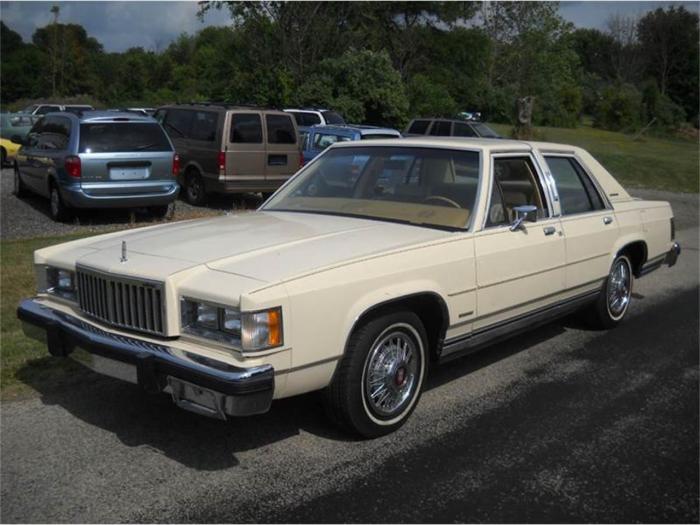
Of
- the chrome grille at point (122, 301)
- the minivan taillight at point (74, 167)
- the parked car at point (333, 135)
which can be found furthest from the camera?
the parked car at point (333, 135)

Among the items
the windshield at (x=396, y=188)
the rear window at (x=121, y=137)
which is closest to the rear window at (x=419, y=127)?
the rear window at (x=121, y=137)

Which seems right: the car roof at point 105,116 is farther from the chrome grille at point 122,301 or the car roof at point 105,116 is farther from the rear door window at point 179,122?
the chrome grille at point 122,301

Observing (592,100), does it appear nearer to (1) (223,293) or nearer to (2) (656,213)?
(2) (656,213)

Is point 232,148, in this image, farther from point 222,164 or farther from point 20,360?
point 20,360

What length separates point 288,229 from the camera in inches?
186

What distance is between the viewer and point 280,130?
49.8 ft

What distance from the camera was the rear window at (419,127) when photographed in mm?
23719

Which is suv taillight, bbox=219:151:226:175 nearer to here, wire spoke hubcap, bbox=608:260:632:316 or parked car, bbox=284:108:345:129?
parked car, bbox=284:108:345:129

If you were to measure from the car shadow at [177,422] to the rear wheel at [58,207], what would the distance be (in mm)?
7100

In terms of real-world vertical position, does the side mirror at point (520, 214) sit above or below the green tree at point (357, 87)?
below

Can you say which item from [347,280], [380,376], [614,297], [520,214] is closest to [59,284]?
[347,280]

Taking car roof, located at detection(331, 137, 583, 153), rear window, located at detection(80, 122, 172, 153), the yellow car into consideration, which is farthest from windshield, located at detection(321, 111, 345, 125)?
car roof, located at detection(331, 137, 583, 153)

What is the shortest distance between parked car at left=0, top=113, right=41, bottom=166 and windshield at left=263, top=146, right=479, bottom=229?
17752 millimetres

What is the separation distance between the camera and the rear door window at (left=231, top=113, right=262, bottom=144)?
47.4 ft
